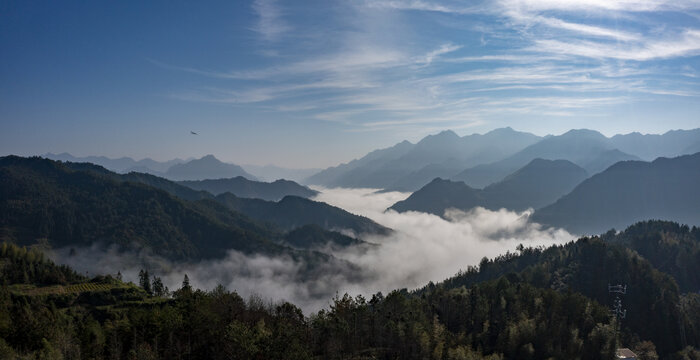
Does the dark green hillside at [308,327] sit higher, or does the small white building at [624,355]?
the dark green hillside at [308,327]

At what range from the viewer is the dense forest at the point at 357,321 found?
277ft

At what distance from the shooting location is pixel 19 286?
15425 cm

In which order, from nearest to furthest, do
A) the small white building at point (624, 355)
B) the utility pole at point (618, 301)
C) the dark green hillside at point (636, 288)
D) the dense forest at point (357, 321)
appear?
the dense forest at point (357, 321) < the small white building at point (624, 355) < the dark green hillside at point (636, 288) < the utility pole at point (618, 301)

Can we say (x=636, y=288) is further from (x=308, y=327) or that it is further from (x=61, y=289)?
(x=61, y=289)

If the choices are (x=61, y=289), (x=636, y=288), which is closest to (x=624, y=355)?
(x=636, y=288)

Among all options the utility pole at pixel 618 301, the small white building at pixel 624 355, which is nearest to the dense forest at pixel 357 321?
the utility pole at pixel 618 301

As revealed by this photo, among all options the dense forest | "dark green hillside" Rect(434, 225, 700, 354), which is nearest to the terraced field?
the dense forest

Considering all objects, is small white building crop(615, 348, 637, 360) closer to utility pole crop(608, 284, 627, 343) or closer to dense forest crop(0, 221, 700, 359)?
dense forest crop(0, 221, 700, 359)

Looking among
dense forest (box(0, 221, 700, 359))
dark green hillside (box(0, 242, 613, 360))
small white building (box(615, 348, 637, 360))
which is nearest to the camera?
dark green hillside (box(0, 242, 613, 360))

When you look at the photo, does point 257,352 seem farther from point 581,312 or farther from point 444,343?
point 581,312

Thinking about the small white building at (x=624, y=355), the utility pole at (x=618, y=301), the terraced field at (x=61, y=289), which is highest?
the terraced field at (x=61, y=289)

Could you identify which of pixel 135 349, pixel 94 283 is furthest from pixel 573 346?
pixel 94 283

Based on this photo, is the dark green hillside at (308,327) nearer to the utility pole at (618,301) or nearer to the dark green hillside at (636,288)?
the dark green hillside at (636,288)

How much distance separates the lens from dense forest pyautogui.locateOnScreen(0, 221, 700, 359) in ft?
277
